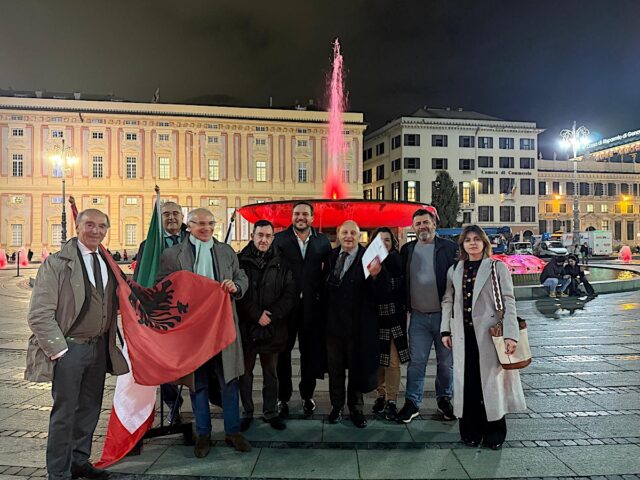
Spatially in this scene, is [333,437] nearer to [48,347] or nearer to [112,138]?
[48,347]

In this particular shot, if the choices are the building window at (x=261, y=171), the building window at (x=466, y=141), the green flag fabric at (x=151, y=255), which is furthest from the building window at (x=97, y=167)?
the green flag fabric at (x=151, y=255)

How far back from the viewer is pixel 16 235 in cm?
5409

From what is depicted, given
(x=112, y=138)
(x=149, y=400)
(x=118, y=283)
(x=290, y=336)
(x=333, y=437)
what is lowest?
(x=333, y=437)

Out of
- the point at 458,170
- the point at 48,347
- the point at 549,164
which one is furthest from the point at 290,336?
the point at 549,164

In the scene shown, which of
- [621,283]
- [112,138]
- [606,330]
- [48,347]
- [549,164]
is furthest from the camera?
[549,164]

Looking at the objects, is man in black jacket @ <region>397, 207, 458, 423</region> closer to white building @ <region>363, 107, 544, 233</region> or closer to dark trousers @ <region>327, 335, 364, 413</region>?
dark trousers @ <region>327, 335, 364, 413</region>

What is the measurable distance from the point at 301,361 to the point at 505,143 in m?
66.4

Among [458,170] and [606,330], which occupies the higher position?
[458,170]

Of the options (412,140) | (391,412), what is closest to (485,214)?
(412,140)

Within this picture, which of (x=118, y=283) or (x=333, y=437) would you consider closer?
(x=118, y=283)

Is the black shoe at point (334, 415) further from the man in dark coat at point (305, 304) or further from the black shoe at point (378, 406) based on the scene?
the black shoe at point (378, 406)

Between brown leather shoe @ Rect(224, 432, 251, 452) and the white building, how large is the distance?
2380 inches

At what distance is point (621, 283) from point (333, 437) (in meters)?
16.6

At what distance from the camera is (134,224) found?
5672cm
